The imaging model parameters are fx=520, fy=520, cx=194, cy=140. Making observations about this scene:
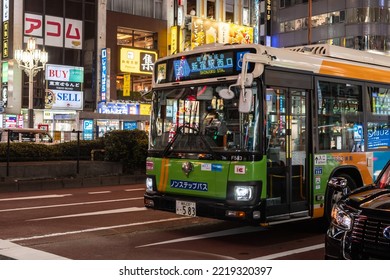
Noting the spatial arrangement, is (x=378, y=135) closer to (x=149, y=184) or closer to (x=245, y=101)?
(x=245, y=101)

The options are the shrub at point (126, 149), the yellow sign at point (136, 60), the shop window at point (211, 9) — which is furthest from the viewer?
the shop window at point (211, 9)

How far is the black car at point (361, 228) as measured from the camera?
5094mm

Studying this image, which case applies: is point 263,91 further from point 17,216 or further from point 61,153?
point 61,153

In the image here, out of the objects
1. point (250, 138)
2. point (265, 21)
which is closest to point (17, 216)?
point (250, 138)

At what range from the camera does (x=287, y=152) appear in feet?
28.9

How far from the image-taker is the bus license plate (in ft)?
27.8

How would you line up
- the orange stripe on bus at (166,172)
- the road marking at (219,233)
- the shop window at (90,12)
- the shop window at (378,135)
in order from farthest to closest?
the shop window at (90,12) < the shop window at (378,135) < the orange stripe on bus at (166,172) < the road marking at (219,233)

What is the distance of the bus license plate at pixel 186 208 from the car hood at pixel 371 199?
122 inches

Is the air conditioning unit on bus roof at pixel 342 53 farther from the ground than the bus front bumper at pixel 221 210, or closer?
farther from the ground

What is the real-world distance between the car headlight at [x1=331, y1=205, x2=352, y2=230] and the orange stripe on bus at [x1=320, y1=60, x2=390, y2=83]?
4310mm

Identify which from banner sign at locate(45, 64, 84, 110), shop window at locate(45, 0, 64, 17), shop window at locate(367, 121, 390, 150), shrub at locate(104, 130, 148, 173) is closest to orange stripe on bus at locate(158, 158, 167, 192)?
shop window at locate(367, 121, 390, 150)

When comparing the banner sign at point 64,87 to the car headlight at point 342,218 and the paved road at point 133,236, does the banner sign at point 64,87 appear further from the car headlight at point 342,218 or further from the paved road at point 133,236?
the car headlight at point 342,218

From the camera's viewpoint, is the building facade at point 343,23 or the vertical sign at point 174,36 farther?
the building facade at point 343,23

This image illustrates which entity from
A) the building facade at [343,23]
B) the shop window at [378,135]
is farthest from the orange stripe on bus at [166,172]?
the building facade at [343,23]
